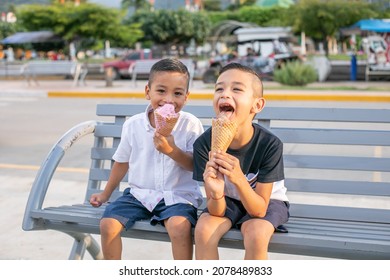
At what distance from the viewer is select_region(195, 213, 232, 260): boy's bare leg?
9.27ft

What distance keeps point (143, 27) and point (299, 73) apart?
30.1 meters

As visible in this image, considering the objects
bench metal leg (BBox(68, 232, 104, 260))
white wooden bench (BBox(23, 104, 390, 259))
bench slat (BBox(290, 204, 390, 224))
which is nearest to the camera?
white wooden bench (BBox(23, 104, 390, 259))

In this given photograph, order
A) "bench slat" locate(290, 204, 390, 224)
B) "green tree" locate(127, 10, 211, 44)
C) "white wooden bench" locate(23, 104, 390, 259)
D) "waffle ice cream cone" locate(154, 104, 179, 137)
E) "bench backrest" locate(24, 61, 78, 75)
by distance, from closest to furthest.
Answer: "white wooden bench" locate(23, 104, 390, 259)
"waffle ice cream cone" locate(154, 104, 179, 137)
"bench slat" locate(290, 204, 390, 224)
"bench backrest" locate(24, 61, 78, 75)
"green tree" locate(127, 10, 211, 44)

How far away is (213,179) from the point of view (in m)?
2.72

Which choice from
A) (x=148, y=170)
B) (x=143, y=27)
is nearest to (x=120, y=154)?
(x=148, y=170)

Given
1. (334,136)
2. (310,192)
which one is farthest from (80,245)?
(334,136)

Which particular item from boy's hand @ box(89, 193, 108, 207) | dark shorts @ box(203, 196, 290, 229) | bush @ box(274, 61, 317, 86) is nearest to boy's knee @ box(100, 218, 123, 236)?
boy's hand @ box(89, 193, 108, 207)

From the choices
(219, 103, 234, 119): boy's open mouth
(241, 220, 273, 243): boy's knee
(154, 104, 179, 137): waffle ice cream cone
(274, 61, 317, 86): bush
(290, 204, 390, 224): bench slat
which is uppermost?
(219, 103, 234, 119): boy's open mouth

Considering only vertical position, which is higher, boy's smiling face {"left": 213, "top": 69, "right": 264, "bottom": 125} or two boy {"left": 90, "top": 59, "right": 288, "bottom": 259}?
boy's smiling face {"left": 213, "top": 69, "right": 264, "bottom": 125}

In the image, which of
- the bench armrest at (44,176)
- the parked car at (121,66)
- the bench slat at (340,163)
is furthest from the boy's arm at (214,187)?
the parked car at (121,66)

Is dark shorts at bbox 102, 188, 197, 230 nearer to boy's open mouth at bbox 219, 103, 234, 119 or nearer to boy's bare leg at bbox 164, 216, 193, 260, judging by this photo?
boy's bare leg at bbox 164, 216, 193, 260

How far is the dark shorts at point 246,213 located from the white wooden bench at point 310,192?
57 millimetres

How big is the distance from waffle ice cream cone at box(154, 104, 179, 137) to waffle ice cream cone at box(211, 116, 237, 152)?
375 mm

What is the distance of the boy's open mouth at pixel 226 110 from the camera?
9.35 feet
